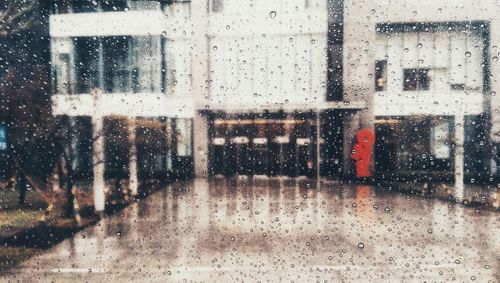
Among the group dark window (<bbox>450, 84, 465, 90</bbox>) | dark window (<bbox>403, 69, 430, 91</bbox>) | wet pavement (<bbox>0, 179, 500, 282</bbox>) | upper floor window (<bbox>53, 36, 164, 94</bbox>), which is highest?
upper floor window (<bbox>53, 36, 164, 94</bbox>)

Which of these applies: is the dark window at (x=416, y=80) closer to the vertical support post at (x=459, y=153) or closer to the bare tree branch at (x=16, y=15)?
the vertical support post at (x=459, y=153)

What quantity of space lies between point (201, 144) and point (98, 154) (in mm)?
462

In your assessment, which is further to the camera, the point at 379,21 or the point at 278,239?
the point at 278,239

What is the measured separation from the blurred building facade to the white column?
2 cm

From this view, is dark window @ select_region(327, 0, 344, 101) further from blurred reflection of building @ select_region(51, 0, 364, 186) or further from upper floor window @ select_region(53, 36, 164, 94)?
upper floor window @ select_region(53, 36, 164, 94)

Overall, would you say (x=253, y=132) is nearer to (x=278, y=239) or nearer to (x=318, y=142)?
(x=318, y=142)

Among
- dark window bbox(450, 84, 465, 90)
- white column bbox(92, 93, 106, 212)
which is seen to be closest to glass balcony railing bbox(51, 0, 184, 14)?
white column bbox(92, 93, 106, 212)

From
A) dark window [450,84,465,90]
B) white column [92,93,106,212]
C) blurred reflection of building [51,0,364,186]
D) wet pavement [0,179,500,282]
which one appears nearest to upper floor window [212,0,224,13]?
blurred reflection of building [51,0,364,186]

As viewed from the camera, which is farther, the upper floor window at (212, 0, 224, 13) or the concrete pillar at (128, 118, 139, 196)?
the concrete pillar at (128, 118, 139, 196)

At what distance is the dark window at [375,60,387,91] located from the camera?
1336mm

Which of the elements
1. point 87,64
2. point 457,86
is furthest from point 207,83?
point 457,86

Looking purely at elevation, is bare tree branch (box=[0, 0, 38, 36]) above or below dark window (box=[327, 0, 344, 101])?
above

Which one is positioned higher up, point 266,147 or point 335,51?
point 335,51

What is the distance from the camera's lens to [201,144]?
1.34m
